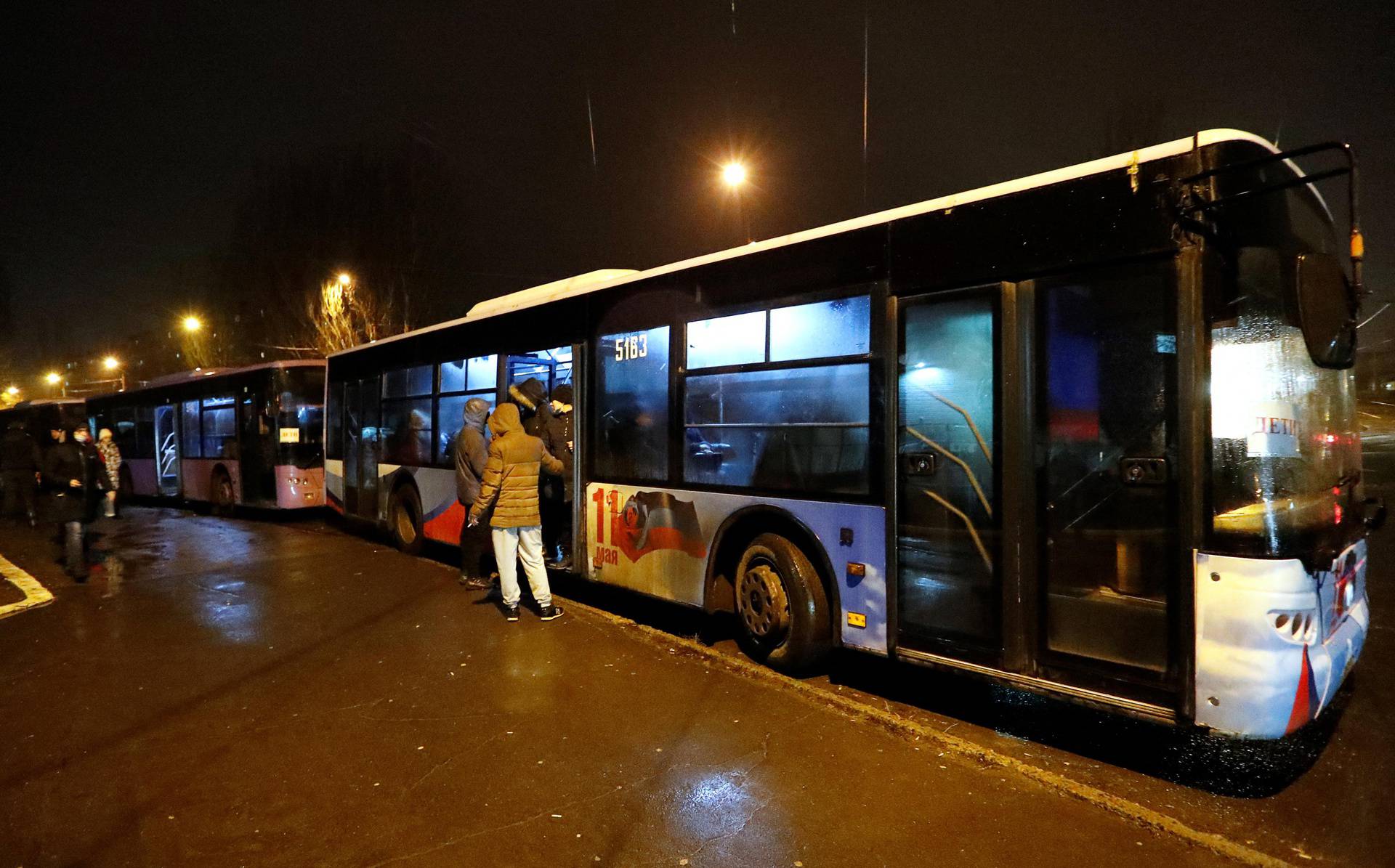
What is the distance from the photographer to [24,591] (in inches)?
335

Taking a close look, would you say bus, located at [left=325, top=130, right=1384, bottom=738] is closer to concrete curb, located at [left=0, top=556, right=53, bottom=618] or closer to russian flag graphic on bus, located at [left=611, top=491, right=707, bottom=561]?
russian flag graphic on bus, located at [left=611, top=491, right=707, bottom=561]

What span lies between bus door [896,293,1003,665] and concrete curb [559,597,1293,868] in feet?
1.59

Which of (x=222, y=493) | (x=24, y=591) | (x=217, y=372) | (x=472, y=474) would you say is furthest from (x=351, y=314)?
(x=472, y=474)

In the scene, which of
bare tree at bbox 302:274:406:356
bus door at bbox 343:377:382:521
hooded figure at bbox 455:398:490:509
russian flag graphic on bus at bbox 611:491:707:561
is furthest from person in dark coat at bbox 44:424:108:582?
bare tree at bbox 302:274:406:356

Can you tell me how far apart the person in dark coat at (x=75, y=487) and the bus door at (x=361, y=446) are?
10.3ft

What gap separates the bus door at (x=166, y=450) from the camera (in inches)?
684

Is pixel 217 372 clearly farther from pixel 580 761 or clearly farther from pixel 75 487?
pixel 580 761

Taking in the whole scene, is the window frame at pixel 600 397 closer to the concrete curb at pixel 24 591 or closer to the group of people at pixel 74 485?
the concrete curb at pixel 24 591

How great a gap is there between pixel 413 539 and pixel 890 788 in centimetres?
805

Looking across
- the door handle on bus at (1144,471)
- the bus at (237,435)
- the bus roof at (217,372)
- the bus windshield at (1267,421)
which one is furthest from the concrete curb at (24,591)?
the bus windshield at (1267,421)

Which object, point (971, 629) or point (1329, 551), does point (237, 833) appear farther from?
point (1329, 551)

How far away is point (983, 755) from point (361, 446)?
1012 centimetres

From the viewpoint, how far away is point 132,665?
580cm

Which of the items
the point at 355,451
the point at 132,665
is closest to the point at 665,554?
the point at 132,665
